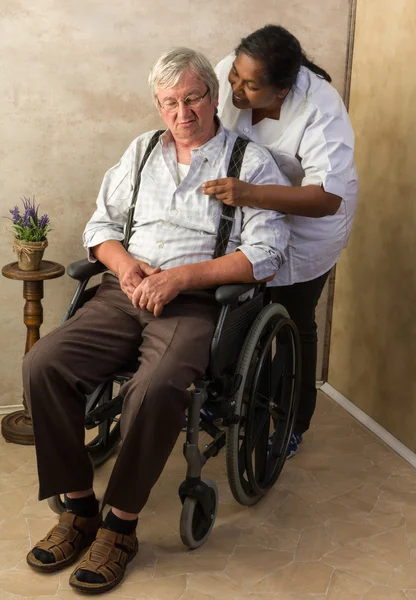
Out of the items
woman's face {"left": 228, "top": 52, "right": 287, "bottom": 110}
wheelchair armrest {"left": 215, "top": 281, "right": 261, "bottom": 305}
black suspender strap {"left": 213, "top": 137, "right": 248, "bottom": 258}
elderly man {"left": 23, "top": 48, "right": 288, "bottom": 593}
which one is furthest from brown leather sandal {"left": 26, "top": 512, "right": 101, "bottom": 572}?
woman's face {"left": 228, "top": 52, "right": 287, "bottom": 110}

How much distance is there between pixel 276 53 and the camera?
7.61 feet

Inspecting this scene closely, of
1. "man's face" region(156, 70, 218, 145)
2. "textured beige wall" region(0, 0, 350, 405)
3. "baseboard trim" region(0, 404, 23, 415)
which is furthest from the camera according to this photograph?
"baseboard trim" region(0, 404, 23, 415)

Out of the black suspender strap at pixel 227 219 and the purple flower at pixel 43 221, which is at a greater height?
the black suspender strap at pixel 227 219

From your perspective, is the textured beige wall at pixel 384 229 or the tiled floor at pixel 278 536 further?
the textured beige wall at pixel 384 229

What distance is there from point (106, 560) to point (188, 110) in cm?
134

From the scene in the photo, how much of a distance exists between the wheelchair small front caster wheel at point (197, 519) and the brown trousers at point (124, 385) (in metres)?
0.16

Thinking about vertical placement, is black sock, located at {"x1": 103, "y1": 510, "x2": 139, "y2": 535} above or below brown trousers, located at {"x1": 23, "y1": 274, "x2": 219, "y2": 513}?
below

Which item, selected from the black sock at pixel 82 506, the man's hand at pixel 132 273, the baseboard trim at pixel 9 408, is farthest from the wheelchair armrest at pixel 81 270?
the baseboard trim at pixel 9 408

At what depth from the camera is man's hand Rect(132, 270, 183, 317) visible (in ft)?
7.27

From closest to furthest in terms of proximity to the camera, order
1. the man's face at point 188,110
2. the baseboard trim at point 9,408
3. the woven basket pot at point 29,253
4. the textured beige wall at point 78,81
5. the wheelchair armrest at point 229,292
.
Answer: the wheelchair armrest at point 229,292 → the man's face at point 188,110 → the woven basket pot at point 29,253 → the textured beige wall at point 78,81 → the baseboard trim at point 9,408

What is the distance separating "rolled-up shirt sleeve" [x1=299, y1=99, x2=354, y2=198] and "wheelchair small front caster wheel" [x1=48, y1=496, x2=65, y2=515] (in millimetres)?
1270

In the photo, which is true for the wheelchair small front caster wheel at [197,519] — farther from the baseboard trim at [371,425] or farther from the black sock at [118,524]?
the baseboard trim at [371,425]

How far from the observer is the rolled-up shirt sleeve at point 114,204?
2.43m

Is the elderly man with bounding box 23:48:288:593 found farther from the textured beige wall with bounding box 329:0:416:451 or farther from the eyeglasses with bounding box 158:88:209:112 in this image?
the textured beige wall with bounding box 329:0:416:451
